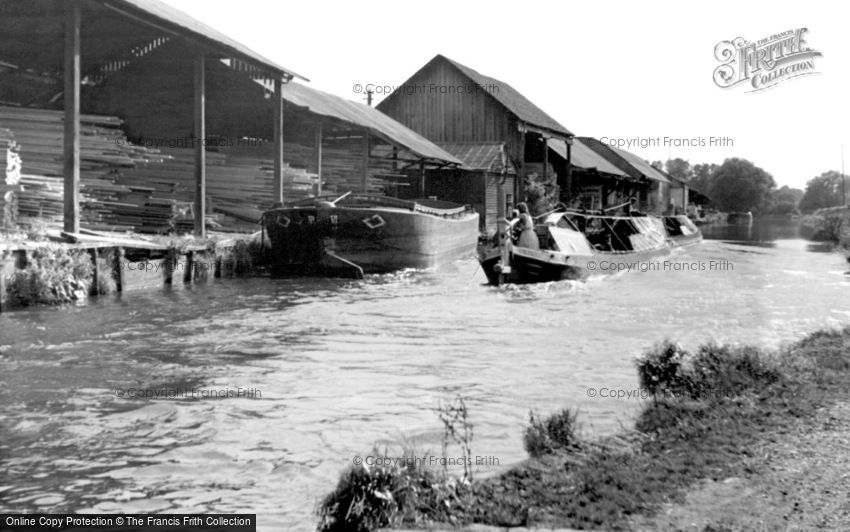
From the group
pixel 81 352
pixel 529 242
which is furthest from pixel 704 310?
pixel 81 352

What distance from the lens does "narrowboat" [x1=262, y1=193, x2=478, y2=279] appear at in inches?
757

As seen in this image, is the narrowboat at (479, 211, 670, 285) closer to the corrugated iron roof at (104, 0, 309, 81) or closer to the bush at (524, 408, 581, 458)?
the corrugated iron roof at (104, 0, 309, 81)

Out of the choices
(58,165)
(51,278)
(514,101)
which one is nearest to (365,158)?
(58,165)

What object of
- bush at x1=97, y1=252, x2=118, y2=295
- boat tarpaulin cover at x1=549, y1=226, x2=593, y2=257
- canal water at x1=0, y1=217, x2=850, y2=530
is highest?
boat tarpaulin cover at x1=549, y1=226, x2=593, y2=257

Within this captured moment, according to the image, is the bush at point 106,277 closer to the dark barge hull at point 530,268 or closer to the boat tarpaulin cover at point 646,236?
the dark barge hull at point 530,268

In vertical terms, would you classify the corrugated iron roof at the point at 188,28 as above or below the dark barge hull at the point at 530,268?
→ above

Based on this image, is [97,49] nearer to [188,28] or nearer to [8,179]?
[188,28]

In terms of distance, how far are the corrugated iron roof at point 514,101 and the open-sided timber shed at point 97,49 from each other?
1613cm

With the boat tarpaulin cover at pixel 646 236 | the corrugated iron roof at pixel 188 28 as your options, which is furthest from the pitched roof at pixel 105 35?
the boat tarpaulin cover at pixel 646 236

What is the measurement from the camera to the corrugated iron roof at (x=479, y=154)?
3538cm

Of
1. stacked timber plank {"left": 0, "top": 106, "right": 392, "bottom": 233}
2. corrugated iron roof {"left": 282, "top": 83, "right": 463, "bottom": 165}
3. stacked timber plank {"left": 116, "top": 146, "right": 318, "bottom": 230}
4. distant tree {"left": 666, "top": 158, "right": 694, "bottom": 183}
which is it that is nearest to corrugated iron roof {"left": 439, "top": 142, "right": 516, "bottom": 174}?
corrugated iron roof {"left": 282, "top": 83, "right": 463, "bottom": 165}

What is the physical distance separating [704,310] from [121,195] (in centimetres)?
1436

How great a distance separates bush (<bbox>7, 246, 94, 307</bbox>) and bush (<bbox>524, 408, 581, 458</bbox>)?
33.1 ft

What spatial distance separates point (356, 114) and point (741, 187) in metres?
88.8
